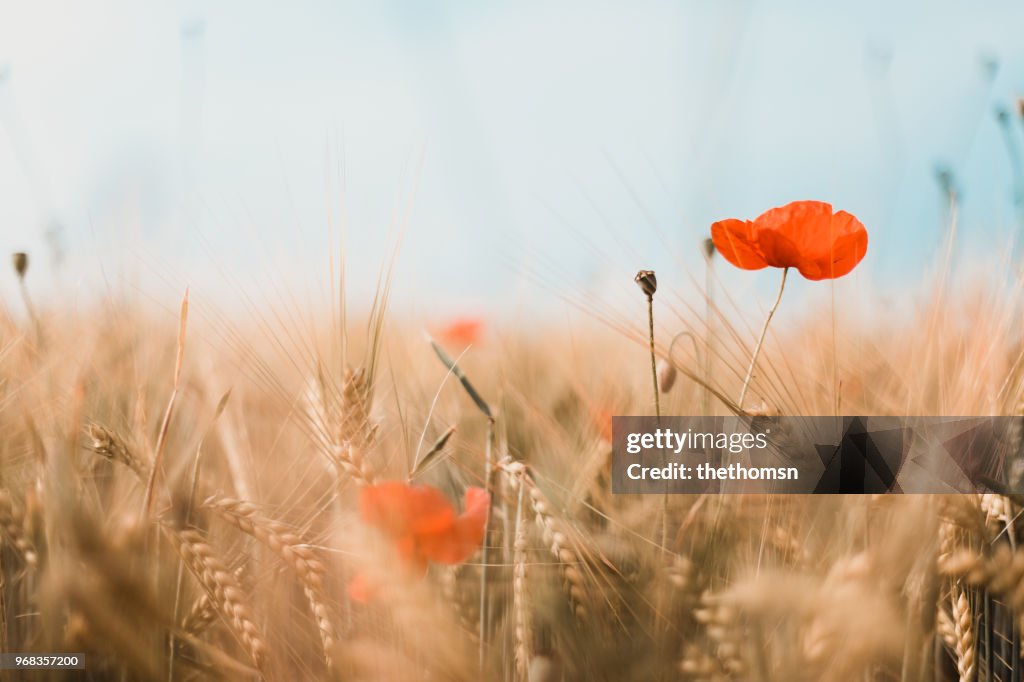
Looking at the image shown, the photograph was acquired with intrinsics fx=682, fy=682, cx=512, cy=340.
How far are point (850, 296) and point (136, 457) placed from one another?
0.68 m

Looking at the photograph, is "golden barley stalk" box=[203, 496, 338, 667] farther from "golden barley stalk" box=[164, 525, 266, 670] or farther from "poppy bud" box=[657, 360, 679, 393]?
"poppy bud" box=[657, 360, 679, 393]

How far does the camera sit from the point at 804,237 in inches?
21.8

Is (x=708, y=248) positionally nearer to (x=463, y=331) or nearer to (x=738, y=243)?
(x=738, y=243)

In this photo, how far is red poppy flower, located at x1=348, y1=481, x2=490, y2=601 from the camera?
1.47 ft

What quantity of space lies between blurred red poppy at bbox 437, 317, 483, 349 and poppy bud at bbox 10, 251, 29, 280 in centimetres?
46

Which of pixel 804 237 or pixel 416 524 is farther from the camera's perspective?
pixel 804 237

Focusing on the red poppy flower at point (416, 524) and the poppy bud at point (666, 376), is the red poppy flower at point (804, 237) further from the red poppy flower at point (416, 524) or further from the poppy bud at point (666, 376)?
the red poppy flower at point (416, 524)

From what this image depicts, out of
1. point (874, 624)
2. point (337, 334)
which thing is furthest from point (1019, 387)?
point (337, 334)

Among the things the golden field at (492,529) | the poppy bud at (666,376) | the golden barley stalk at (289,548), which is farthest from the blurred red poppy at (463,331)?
the golden barley stalk at (289,548)

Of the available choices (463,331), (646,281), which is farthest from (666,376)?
(463,331)

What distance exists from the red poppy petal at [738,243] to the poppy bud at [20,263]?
0.68 meters

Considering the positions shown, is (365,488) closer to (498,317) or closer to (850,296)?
(498,317)

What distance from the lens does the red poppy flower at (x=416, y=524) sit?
1.47 feet

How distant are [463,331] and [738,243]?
370 mm
